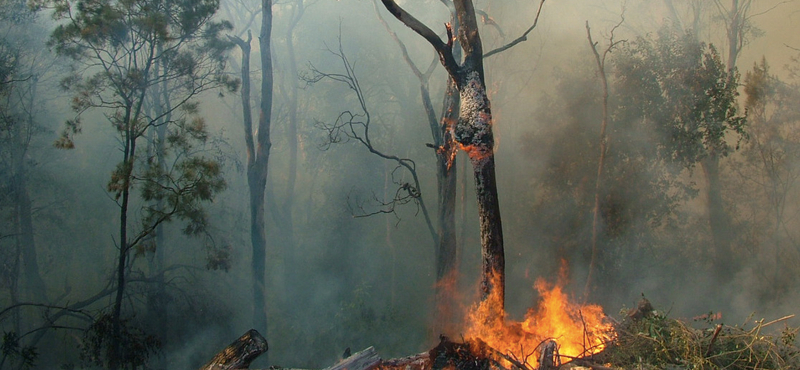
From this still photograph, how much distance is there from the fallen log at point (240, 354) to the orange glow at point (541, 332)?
2811 mm

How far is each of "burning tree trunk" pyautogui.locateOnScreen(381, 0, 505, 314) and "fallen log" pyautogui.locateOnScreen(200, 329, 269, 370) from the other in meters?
3.07

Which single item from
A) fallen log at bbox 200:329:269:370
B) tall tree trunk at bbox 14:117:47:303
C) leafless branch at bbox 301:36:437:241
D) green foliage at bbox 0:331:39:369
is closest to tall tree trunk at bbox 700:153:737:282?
leafless branch at bbox 301:36:437:241

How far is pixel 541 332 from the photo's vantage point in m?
6.81

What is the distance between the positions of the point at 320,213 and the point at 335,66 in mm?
7157

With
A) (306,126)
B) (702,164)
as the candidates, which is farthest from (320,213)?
(702,164)

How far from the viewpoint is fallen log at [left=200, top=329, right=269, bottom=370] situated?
20.5ft

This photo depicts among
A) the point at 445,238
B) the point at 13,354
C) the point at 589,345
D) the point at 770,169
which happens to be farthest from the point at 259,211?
the point at 770,169

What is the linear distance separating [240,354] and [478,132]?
4162 millimetres

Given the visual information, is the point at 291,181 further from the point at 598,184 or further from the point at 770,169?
the point at 770,169

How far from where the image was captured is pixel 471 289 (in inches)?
663

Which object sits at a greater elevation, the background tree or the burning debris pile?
the background tree

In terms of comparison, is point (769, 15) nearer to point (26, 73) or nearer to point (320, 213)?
point (320, 213)

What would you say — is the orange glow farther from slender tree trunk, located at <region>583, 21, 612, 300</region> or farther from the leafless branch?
slender tree trunk, located at <region>583, 21, 612, 300</region>

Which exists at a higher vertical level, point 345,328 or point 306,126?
point 306,126
